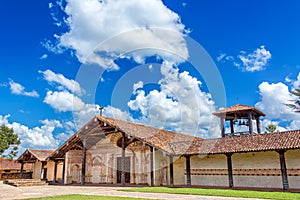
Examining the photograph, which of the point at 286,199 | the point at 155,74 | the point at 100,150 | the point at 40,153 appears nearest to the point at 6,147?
the point at 40,153

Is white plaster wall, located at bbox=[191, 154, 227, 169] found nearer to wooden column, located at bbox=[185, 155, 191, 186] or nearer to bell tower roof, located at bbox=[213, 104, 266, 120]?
wooden column, located at bbox=[185, 155, 191, 186]

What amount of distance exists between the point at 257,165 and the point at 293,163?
1.94 m

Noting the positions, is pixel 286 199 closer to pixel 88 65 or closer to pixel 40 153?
Result: pixel 88 65

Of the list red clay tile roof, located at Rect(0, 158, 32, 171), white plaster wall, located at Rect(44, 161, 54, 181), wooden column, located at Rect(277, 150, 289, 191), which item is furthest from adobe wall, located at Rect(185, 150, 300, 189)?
red clay tile roof, located at Rect(0, 158, 32, 171)

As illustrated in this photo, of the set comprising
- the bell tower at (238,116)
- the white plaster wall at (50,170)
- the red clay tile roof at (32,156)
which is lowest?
the white plaster wall at (50,170)

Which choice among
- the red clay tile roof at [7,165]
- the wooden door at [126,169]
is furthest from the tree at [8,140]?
the wooden door at [126,169]

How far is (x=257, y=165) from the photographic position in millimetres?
16031

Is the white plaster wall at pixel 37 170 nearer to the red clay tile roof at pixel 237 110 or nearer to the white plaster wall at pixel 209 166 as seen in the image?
the white plaster wall at pixel 209 166

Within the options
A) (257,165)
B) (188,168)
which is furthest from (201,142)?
(257,165)

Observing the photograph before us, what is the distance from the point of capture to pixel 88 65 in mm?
16062

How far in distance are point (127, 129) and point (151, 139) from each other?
1776 millimetres

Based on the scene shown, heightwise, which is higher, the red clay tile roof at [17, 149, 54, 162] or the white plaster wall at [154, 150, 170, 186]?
the red clay tile roof at [17, 149, 54, 162]

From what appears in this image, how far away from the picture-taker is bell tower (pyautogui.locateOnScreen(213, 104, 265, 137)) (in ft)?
65.2

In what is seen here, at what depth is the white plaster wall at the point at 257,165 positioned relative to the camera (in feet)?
50.3
